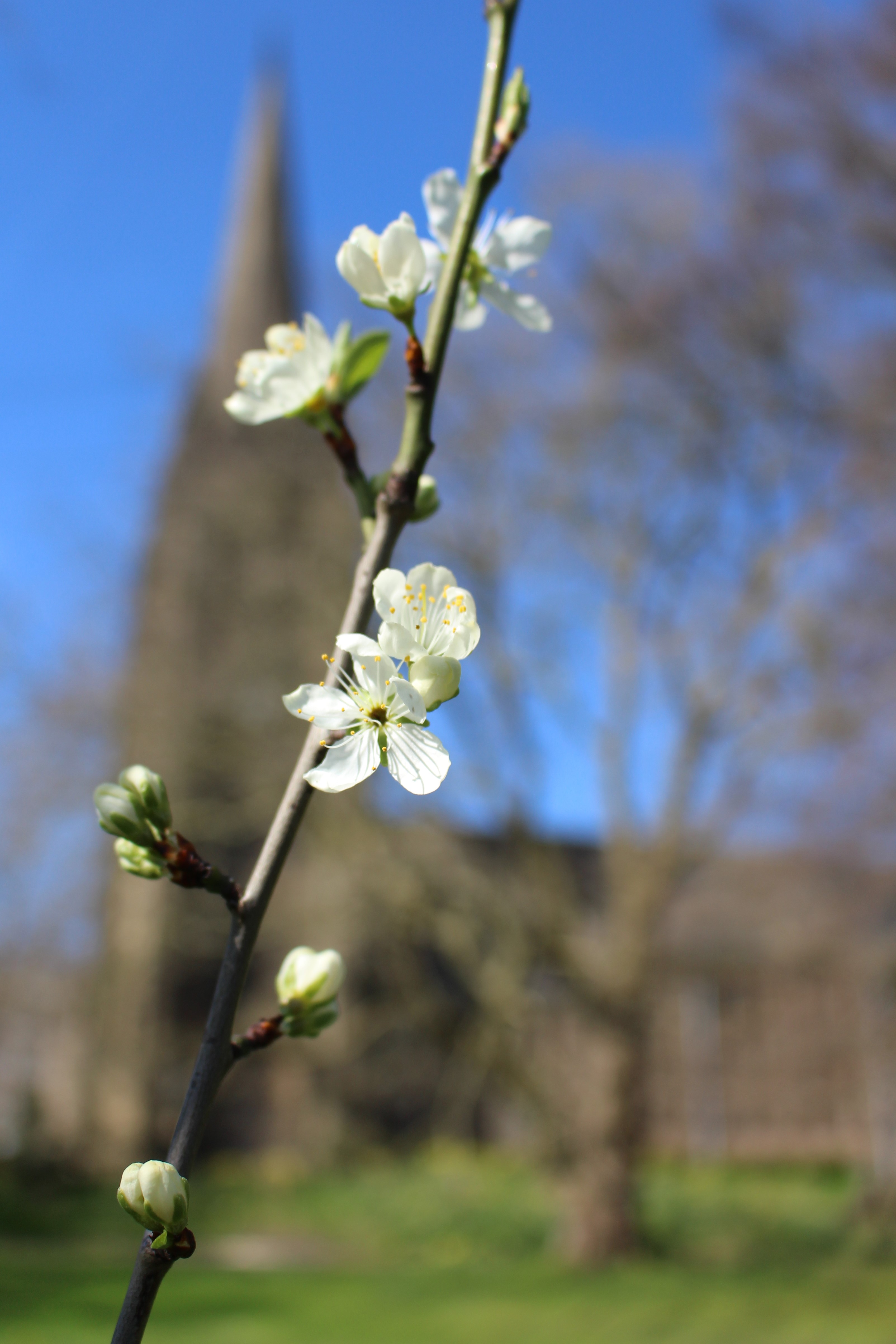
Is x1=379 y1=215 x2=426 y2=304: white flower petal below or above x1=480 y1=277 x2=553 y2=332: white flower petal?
below

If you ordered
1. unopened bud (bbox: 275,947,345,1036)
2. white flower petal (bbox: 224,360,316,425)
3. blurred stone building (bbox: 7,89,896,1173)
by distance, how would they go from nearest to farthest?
unopened bud (bbox: 275,947,345,1036), white flower petal (bbox: 224,360,316,425), blurred stone building (bbox: 7,89,896,1173)

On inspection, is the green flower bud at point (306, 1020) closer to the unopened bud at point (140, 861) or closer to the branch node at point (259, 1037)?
the branch node at point (259, 1037)

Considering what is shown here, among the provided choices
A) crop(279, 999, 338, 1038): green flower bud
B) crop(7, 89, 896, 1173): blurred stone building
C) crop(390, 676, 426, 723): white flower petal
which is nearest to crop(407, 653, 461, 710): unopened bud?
crop(390, 676, 426, 723): white flower petal

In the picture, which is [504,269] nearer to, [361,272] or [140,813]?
[361,272]

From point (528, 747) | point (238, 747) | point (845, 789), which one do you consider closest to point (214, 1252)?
point (238, 747)

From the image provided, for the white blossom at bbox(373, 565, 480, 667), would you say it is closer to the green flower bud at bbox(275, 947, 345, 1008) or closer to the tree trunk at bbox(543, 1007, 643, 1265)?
the green flower bud at bbox(275, 947, 345, 1008)
